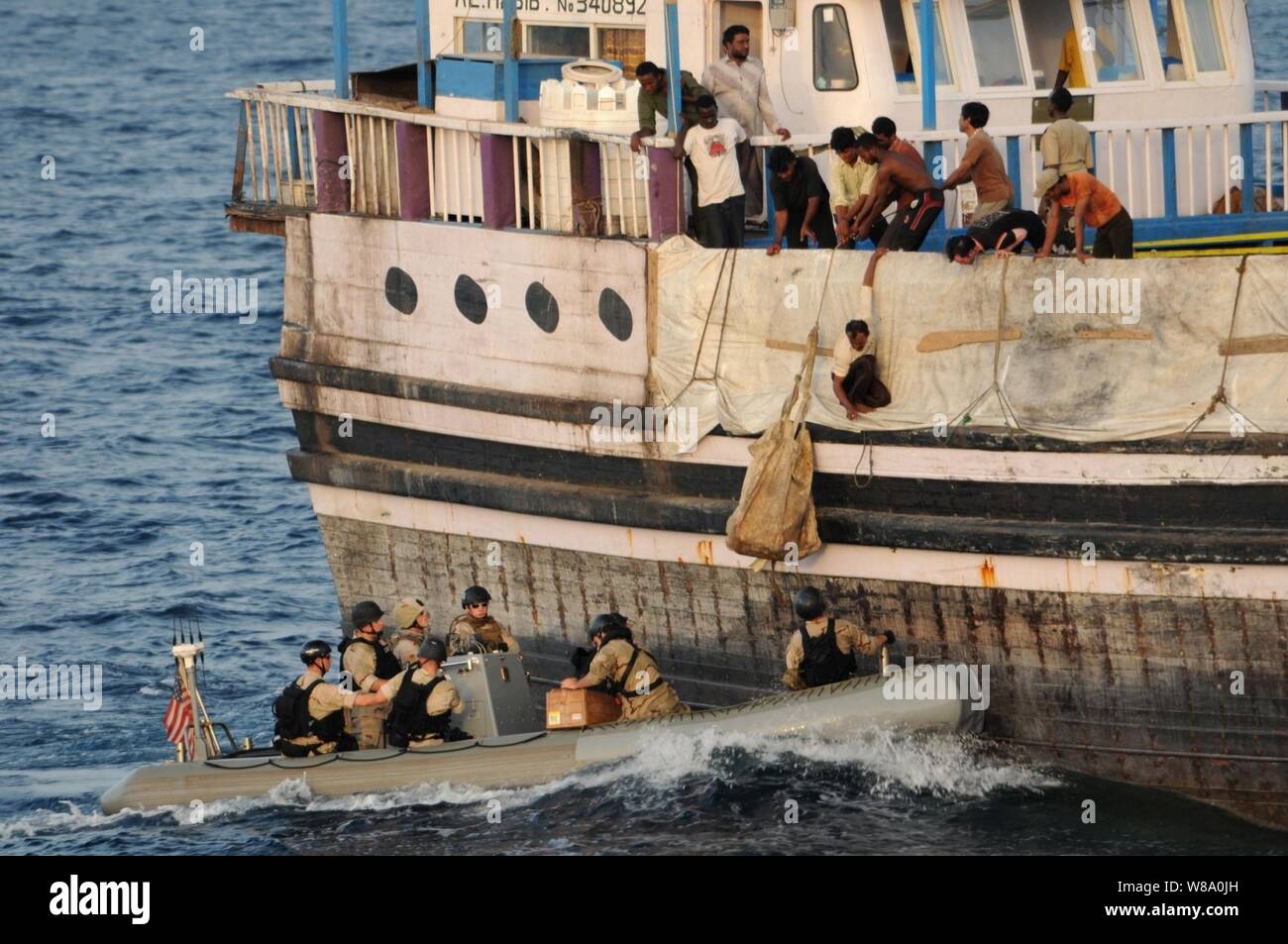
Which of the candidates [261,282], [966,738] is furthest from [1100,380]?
[261,282]

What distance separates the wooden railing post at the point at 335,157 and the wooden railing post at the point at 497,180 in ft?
Answer: 6.41

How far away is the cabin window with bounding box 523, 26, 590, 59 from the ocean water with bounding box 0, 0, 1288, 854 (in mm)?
6412

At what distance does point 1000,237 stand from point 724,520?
3.11 meters

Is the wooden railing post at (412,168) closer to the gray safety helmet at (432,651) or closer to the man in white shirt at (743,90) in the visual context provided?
the man in white shirt at (743,90)

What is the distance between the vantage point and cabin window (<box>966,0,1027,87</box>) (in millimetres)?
22719

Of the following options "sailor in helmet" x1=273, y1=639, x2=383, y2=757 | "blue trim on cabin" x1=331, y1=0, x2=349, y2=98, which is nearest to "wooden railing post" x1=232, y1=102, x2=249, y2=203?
"blue trim on cabin" x1=331, y1=0, x2=349, y2=98

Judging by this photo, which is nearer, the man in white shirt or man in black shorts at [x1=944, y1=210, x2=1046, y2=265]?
man in black shorts at [x1=944, y1=210, x2=1046, y2=265]

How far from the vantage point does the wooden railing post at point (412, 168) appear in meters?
23.7

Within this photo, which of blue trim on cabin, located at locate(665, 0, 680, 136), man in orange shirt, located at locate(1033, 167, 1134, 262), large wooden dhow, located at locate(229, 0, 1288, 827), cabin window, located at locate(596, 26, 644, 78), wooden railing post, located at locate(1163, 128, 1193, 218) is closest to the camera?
large wooden dhow, located at locate(229, 0, 1288, 827)

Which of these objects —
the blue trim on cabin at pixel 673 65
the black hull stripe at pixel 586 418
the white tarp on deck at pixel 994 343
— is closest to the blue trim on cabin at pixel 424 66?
the black hull stripe at pixel 586 418

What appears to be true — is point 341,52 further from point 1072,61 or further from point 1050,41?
point 1072,61

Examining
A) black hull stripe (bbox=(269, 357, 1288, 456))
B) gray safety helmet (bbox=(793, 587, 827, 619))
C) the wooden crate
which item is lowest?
the wooden crate

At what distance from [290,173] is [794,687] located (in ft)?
24.9

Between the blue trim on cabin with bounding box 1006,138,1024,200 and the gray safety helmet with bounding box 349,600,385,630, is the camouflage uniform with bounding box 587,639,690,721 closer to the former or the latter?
the gray safety helmet with bounding box 349,600,385,630
